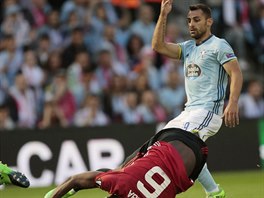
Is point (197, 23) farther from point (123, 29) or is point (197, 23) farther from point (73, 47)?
point (123, 29)

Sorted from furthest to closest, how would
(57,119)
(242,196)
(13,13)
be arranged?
(13,13), (57,119), (242,196)

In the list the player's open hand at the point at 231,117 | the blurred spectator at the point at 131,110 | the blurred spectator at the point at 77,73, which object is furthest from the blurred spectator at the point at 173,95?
the player's open hand at the point at 231,117

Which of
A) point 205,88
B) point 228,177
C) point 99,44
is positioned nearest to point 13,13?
point 99,44

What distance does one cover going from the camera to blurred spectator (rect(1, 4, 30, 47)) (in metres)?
16.6

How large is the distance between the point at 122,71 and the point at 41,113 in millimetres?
2125

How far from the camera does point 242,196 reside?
454 inches

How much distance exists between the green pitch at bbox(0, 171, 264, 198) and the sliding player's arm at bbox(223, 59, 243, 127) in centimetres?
282

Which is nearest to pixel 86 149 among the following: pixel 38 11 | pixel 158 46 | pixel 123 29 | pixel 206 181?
pixel 38 11

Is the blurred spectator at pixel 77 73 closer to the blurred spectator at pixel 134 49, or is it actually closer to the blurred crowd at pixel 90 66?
the blurred crowd at pixel 90 66

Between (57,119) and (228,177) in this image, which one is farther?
(57,119)

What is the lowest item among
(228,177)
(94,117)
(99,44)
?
(228,177)

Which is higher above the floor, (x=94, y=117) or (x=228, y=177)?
(x=94, y=117)

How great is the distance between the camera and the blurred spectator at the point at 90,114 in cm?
1570

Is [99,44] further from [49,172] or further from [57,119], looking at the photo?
[49,172]
